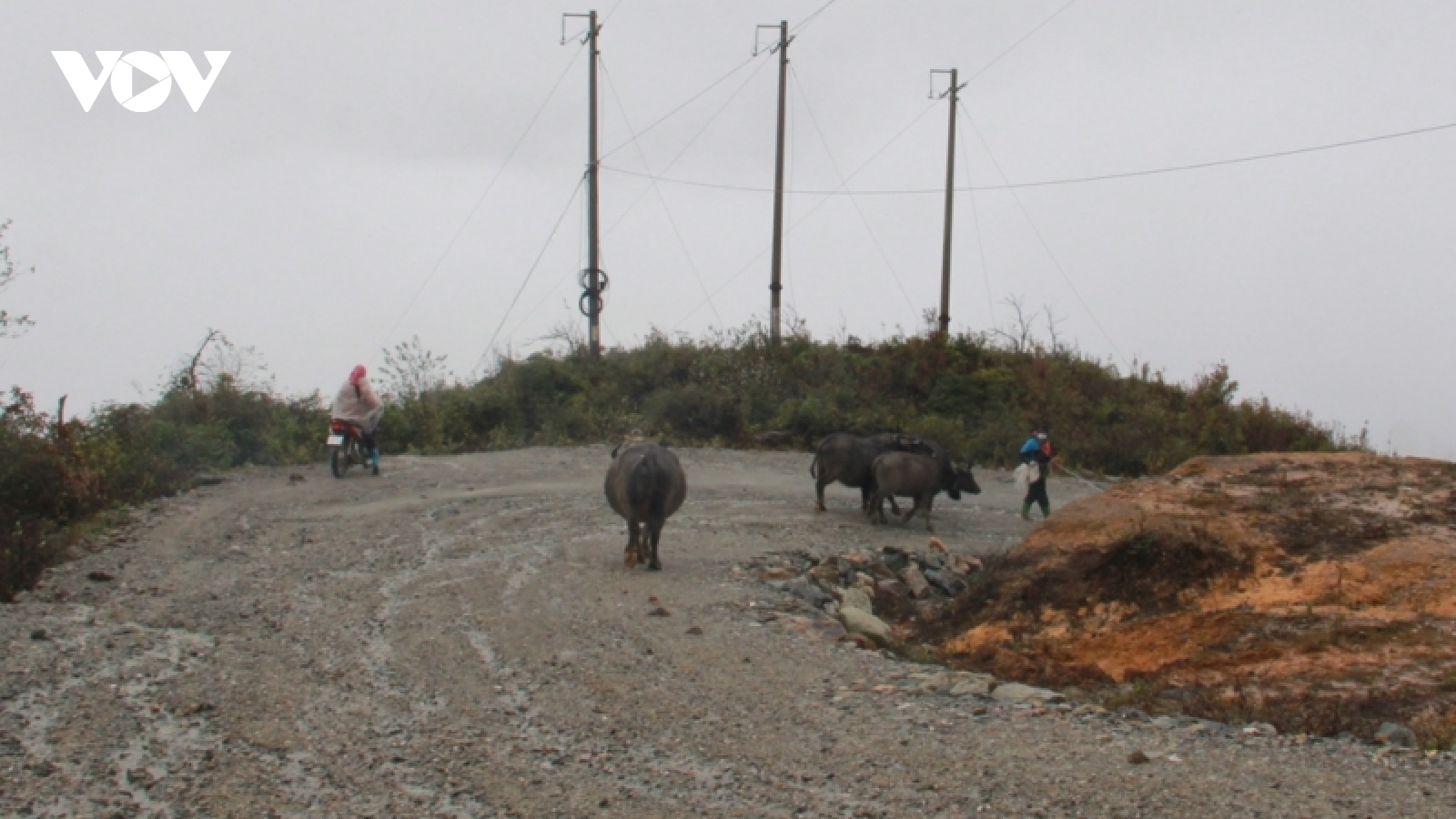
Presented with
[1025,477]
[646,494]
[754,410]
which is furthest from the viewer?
[754,410]

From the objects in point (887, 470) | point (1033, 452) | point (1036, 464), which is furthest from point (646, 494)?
point (1036, 464)

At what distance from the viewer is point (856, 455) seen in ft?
62.0

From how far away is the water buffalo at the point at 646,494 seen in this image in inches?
534

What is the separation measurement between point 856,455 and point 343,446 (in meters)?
8.20

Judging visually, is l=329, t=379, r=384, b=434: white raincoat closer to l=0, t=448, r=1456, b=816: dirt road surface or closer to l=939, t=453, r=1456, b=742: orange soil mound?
l=0, t=448, r=1456, b=816: dirt road surface

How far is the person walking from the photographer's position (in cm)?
1878

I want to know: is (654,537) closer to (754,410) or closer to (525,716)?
(525,716)

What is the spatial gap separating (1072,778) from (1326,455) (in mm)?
7565

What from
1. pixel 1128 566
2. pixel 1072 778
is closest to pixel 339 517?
pixel 1128 566

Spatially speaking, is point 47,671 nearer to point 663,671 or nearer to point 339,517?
point 663,671

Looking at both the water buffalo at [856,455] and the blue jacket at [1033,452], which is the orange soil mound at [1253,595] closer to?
the blue jacket at [1033,452]

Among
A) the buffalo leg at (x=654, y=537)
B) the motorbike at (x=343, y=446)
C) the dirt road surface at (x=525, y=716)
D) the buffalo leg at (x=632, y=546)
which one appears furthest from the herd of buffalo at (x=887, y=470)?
the motorbike at (x=343, y=446)

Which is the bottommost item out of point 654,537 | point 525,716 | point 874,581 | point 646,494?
point 525,716

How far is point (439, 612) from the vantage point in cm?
1176
